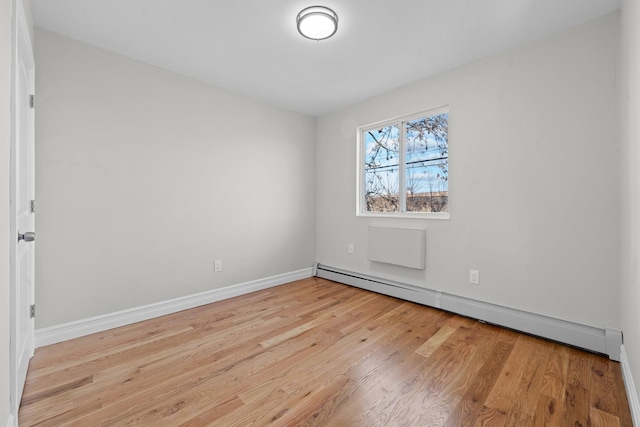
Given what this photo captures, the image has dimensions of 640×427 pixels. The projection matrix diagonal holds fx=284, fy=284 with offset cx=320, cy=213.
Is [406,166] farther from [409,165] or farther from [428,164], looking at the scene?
[428,164]

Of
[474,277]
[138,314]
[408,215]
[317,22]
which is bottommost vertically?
[138,314]

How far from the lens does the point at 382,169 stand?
3.48 m

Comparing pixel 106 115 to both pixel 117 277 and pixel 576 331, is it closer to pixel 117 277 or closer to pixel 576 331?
pixel 117 277

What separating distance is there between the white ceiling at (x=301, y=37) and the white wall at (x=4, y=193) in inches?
39.9

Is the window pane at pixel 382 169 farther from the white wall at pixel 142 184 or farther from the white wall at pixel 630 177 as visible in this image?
the white wall at pixel 630 177

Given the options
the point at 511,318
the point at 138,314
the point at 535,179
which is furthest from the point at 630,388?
the point at 138,314

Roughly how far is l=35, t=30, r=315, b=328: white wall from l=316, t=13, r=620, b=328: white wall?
74.6 inches

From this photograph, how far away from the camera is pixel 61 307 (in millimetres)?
2148

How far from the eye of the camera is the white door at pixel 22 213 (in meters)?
1.21

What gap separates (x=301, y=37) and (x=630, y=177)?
2.27 metres

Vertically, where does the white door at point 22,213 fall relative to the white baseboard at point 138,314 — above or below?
above

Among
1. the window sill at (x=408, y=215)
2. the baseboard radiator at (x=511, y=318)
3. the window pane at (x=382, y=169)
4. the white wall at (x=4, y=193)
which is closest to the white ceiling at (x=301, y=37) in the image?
the window pane at (x=382, y=169)

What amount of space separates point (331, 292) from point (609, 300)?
2341 mm

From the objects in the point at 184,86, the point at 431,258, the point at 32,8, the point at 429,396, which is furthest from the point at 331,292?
the point at 32,8
